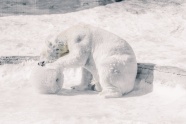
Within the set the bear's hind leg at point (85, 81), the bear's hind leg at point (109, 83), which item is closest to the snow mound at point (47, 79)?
the bear's hind leg at point (85, 81)

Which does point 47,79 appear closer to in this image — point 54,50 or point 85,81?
point 54,50

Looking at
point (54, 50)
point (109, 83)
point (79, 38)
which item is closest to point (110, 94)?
point (109, 83)

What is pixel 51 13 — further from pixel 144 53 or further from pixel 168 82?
pixel 168 82

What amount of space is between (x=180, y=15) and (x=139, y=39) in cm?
136

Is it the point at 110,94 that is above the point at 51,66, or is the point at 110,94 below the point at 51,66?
below

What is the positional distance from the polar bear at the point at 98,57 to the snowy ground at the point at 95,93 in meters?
0.18

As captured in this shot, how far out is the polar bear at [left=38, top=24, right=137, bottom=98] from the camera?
14.8ft

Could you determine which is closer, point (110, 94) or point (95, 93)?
point (110, 94)

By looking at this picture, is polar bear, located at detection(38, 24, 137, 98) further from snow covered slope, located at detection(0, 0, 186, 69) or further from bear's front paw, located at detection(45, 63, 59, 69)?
snow covered slope, located at detection(0, 0, 186, 69)

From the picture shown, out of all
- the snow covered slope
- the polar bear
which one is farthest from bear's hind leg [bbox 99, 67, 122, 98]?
the snow covered slope

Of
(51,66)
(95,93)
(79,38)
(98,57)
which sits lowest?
(95,93)

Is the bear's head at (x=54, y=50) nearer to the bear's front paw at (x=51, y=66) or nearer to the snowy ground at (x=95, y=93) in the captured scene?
the bear's front paw at (x=51, y=66)

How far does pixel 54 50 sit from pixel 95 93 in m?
0.70

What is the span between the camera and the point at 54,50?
4.73 m
